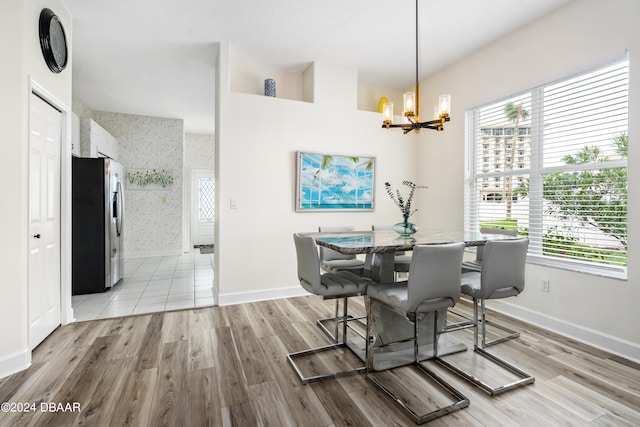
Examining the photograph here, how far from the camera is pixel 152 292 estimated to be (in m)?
4.08

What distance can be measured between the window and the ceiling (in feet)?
2.75

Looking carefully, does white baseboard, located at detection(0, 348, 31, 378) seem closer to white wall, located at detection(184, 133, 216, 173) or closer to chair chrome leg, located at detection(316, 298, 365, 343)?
chair chrome leg, located at detection(316, 298, 365, 343)

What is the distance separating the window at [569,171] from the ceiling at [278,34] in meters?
0.84

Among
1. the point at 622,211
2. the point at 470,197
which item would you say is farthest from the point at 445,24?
the point at 622,211

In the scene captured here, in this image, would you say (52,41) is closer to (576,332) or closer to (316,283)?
(316,283)

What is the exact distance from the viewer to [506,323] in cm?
307

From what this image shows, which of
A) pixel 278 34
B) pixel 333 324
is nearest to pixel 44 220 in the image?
pixel 333 324

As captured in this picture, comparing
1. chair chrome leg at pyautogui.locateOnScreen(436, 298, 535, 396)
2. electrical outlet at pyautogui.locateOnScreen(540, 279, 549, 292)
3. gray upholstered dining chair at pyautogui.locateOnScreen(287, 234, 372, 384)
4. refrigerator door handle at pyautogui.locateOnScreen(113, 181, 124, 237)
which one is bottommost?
chair chrome leg at pyautogui.locateOnScreen(436, 298, 535, 396)

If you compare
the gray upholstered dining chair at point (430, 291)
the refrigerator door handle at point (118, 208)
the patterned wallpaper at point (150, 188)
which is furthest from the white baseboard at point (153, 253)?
the gray upholstered dining chair at point (430, 291)

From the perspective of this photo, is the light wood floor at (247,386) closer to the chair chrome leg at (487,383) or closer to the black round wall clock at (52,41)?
the chair chrome leg at (487,383)

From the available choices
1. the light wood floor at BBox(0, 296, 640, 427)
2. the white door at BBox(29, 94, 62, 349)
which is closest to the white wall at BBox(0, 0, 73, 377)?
the white door at BBox(29, 94, 62, 349)

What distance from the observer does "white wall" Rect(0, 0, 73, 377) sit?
2.05 metres

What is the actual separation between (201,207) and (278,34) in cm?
595

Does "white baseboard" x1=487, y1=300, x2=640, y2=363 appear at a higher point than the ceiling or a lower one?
lower
